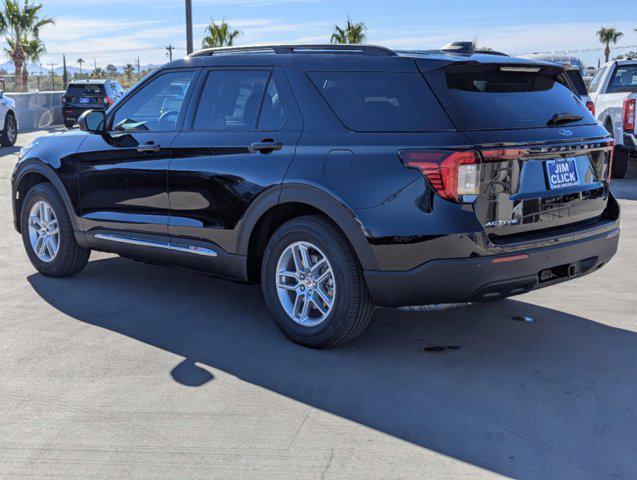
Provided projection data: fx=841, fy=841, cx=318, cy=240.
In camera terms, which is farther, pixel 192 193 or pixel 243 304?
pixel 243 304

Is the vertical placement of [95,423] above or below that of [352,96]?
below

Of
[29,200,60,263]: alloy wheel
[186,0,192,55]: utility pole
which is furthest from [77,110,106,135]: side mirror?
[186,0,192,55]: utility pole

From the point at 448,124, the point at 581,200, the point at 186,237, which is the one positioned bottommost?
the point at 186,237

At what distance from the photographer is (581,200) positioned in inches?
198

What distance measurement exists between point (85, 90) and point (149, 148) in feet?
79.9

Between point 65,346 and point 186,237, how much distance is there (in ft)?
3.63

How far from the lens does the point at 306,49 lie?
5355 mm

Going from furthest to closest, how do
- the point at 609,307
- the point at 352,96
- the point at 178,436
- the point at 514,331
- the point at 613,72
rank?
the point at 613,72
the point at 609,307
the point at 514,331
the point at 352,96
the point at 178,436

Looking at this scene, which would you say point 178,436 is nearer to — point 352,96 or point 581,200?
point 352,96

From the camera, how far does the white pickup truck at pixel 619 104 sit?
44.2 ft

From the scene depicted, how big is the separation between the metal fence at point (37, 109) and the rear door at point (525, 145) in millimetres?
27473

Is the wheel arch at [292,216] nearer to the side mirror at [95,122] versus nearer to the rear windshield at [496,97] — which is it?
the rear windshield at [496,97]

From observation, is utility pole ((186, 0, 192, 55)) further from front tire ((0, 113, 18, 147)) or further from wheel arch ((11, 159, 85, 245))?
wheel arch ((11, 159, 85, 245))

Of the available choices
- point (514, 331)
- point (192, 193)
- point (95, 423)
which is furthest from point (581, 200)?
point (95, 423)
